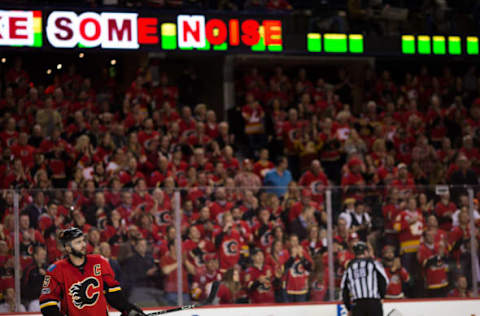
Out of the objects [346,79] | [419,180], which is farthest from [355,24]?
[419,180]

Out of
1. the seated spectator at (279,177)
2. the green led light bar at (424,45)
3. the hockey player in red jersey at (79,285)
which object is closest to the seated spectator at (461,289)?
the seated spectator at (279,177)

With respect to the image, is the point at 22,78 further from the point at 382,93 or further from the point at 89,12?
the point at 382,93

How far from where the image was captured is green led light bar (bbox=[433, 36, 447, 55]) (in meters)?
14.2

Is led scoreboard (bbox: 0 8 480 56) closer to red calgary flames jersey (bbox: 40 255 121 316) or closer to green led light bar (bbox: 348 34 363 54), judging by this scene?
green led light bar (bbox: 348 34 363 54)

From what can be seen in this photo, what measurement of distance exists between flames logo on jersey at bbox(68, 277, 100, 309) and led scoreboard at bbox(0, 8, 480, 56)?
569 centimetres

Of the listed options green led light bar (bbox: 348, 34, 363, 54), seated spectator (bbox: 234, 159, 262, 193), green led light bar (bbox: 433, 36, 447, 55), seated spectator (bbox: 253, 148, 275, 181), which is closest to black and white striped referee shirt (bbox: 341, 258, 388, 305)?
seated spectator (bbox: 234, 159, 262, 193)

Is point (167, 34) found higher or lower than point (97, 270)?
higher

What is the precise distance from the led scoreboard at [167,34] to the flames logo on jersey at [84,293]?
569 centimetres

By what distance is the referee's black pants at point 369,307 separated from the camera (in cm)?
990

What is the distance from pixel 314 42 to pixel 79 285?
722 cm

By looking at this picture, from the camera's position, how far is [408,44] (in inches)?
559

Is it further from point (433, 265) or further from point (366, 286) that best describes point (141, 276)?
point (433, 265)

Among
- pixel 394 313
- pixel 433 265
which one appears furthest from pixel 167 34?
pixel 394 313

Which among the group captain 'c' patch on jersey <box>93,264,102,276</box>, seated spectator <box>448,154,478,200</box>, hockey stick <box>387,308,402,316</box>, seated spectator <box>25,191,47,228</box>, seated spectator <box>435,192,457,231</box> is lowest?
hockey stick <box>387,308,402,316</box>
